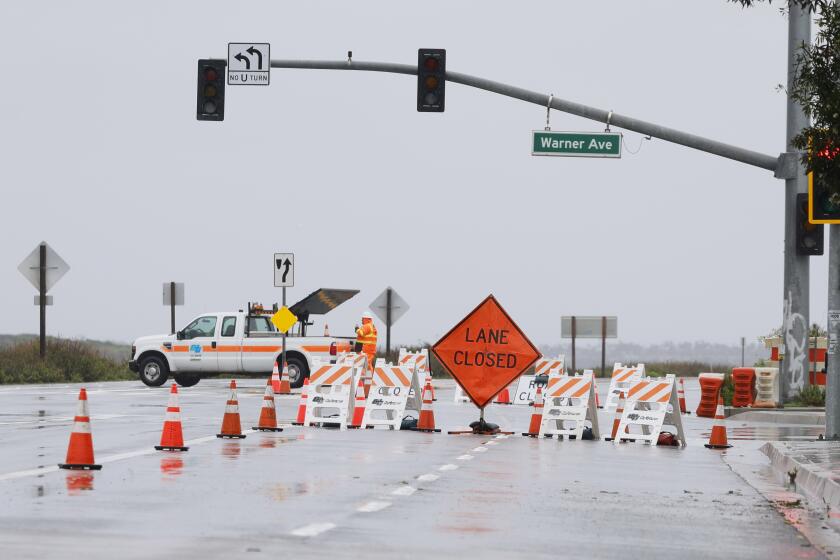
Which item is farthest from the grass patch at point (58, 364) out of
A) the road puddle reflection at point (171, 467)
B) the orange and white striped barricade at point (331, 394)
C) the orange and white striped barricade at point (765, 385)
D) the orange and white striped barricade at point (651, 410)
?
the road puddle reflection at point (171, 467)

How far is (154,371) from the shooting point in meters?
41.7

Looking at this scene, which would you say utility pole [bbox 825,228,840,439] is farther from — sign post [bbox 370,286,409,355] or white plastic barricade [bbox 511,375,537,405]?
sign post [bbox 370,286,409,355]

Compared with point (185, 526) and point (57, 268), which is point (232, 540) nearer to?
point (185, 526)

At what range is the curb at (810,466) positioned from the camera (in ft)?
48.7

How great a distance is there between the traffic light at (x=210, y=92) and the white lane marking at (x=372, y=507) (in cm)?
1808

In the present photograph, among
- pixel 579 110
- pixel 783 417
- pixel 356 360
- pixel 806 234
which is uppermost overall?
pixel 579 110

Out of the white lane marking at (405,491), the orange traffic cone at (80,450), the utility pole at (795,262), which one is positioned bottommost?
the white lane marking at (405,491)

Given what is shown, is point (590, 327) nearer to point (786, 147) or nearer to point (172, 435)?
point (786, 147)

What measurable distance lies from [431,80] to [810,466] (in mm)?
14166

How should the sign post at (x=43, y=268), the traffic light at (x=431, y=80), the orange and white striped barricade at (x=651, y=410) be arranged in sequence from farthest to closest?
the sign post at (x=43, y=268) < the traffic light at (x=431, y=80) < the orange and white striped barricade at (x=651, y=410)

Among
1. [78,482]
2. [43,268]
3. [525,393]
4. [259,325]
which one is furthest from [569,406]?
[43,268]

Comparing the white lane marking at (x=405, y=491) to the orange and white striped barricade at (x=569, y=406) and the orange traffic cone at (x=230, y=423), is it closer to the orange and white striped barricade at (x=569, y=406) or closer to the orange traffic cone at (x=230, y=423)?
the orange traffic cone at (x=230, y=423)

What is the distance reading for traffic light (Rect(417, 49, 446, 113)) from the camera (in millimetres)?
29516

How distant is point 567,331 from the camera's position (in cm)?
5734
